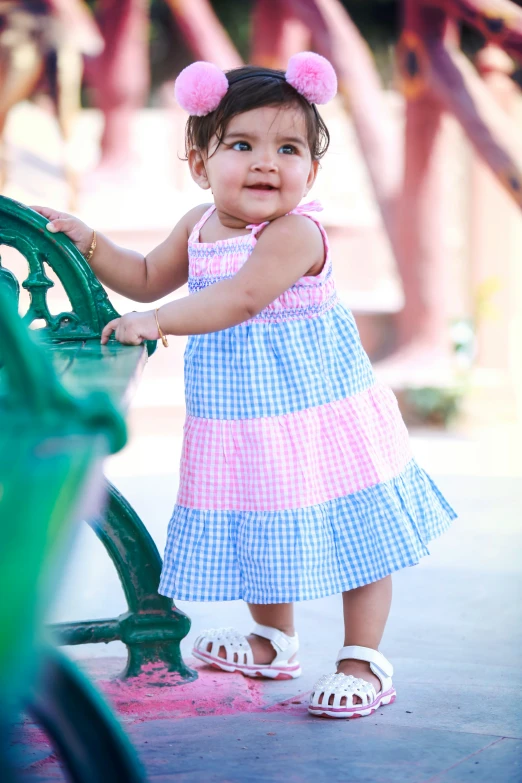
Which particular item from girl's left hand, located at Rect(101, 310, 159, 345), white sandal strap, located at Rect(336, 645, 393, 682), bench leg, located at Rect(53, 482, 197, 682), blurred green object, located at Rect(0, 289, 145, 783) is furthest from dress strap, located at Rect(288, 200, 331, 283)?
blurred green object, located at Rect(0, 289, 145, 783)

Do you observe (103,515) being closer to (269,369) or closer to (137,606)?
(137,606)

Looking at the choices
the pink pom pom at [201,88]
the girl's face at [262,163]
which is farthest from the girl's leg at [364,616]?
the pink pom pom at [201,88]

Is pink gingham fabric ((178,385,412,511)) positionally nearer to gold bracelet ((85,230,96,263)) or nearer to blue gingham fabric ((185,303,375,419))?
blue gingham fabric ((185,303,375,419))

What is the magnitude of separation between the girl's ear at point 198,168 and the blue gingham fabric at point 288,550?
0.64 m

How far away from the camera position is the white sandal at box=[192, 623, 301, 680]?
2088 millimetres

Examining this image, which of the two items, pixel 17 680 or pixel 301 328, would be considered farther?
pixel 301 328

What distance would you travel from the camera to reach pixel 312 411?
1.92 m

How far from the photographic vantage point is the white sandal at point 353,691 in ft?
6.04

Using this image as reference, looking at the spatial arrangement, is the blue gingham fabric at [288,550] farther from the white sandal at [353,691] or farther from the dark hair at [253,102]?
the dark hair at [253,102]

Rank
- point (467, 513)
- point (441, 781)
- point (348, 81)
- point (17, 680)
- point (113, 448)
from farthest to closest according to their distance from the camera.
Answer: point (348, 81)
point (467, 513)
point (441, 781)
point (113, 448)
point (17, 680)

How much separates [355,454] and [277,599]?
0.30 metres

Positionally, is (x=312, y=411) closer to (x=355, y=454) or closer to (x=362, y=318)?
(x=355, y=454)

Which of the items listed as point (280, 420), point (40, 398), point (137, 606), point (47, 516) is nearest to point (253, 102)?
point (280, 420)

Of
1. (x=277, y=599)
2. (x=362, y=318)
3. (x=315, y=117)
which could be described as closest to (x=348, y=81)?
(x=362, y=318)
